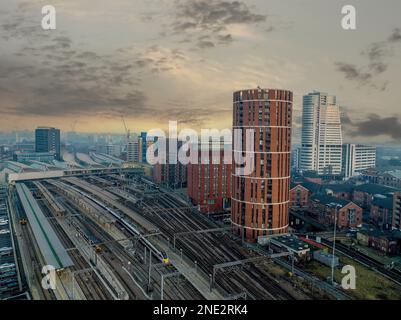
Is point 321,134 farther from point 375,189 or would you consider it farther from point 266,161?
point 266,161

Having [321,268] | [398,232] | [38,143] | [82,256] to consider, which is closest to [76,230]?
A: [82,256]

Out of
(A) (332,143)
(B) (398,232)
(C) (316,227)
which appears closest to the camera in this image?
(B) (398,232)

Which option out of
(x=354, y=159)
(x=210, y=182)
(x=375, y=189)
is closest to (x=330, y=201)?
(x=375, y=189)

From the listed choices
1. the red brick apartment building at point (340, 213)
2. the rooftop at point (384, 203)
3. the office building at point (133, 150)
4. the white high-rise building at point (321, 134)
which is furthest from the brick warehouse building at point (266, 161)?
the office building at point (133, 150)

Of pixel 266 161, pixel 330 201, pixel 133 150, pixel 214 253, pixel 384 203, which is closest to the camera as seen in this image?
pixel 214 253

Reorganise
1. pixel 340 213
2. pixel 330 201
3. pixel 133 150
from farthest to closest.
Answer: pixel 133 150 < pixel 330 201 < pixel 340 213

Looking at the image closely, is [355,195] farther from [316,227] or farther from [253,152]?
[253,152]
